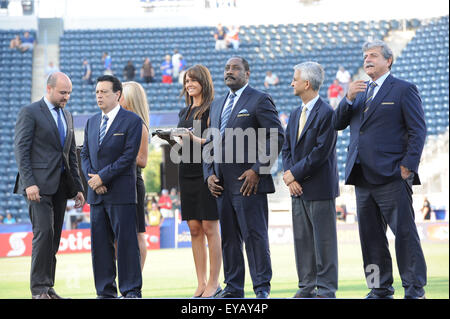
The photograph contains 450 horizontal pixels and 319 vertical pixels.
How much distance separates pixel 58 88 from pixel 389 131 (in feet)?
7.71

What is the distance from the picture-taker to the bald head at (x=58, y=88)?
4938 millimetres

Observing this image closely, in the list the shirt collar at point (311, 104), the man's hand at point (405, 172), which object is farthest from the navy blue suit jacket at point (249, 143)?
the man's hand at point (405, 172)

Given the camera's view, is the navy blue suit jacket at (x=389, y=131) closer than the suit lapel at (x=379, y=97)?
Yes

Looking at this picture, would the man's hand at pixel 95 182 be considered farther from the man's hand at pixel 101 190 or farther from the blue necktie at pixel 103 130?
the blue necktie at pixel 103 130

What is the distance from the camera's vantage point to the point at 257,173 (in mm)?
4703

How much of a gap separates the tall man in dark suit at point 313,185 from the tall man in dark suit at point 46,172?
1624 millimetres

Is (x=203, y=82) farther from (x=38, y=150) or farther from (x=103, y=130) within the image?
(x=38, y=150)

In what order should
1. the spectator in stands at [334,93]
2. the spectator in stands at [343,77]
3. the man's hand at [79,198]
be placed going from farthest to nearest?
the spectator in stands at [343,77] < the spectator in stands at [334,93] < the man's hand at [79,198]

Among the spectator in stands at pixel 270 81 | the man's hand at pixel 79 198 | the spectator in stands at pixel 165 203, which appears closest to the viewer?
the man's hand at pixel 79 198

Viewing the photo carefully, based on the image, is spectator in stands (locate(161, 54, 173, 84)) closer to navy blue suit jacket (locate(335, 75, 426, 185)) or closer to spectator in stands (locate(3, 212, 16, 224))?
spectator in stands (locate(3, 212, 16, 224))

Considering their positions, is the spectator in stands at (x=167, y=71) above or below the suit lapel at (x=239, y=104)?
above

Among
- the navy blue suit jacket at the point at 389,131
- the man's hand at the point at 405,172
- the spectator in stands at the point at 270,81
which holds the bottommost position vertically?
the man's hand at the point at 405,172

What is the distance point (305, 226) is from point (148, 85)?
14.7 metres

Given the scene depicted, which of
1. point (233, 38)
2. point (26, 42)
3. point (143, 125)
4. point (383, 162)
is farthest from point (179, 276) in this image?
point (26, 42)
